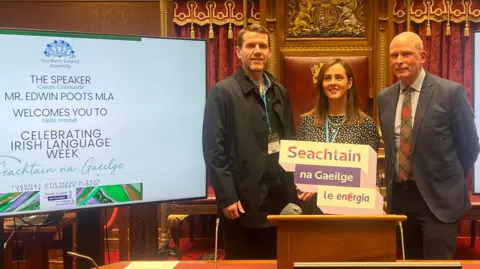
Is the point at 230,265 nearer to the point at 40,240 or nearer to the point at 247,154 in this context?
the point at 247,154

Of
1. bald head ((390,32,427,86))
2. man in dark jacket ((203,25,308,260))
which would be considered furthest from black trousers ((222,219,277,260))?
bald head ((390,32,427,86))

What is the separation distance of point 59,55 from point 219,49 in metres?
2.61

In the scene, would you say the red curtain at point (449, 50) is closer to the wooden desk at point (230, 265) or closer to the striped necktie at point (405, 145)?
the striped necktie at point (405, 145)

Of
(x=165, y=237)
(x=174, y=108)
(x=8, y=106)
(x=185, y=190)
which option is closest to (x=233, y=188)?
(x=185, y=190)

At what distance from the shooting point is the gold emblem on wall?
380cm

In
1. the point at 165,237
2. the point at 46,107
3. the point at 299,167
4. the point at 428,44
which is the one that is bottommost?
the point at 165,237

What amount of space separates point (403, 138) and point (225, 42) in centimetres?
233

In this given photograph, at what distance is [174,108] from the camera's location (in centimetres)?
178

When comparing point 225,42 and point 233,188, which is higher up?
point 225,42

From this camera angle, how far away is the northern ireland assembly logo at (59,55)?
1546 mm

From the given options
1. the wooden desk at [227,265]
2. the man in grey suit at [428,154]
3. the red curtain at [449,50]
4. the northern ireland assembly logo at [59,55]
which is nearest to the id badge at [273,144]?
the man in grey suit at [428,154]

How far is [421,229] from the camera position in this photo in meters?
2.04

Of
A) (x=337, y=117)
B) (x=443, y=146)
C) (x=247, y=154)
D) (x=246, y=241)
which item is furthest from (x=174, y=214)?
(x=443, y=146)

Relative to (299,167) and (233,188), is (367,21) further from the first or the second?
(299,167)
